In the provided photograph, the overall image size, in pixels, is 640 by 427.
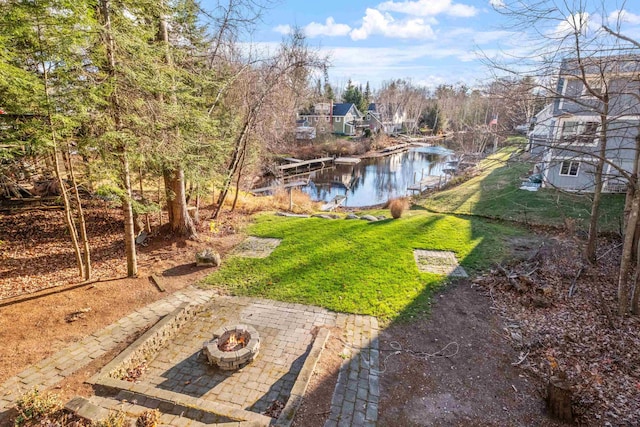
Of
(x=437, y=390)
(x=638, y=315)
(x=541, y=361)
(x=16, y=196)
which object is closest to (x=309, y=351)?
(x=437, y=390)

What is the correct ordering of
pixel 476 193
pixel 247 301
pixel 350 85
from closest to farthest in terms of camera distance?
pixel 247 301 < pixel 476 193 < pixel 350 85

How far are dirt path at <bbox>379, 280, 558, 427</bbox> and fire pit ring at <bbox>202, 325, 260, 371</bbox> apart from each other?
2.14m

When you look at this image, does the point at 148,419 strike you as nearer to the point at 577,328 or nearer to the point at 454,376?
the point at 454,376

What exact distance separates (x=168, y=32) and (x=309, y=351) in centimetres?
927

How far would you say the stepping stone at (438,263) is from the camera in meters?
8.36

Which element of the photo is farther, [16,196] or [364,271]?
[16,196]

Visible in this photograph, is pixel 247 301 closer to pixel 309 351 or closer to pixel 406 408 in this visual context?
pixel 309 351

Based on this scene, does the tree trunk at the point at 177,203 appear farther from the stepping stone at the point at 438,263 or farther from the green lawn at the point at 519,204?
the green lawn at the point at 519,204

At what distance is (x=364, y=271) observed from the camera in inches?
323

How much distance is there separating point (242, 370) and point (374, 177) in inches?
1154

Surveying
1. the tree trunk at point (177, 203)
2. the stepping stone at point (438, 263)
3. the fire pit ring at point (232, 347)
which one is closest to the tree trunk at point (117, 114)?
the tree trunk at point (177, 203)

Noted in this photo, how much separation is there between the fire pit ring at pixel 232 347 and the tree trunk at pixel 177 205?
5115mm

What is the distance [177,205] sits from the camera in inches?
375

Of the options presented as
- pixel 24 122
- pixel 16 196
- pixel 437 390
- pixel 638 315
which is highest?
pixel 24 122
